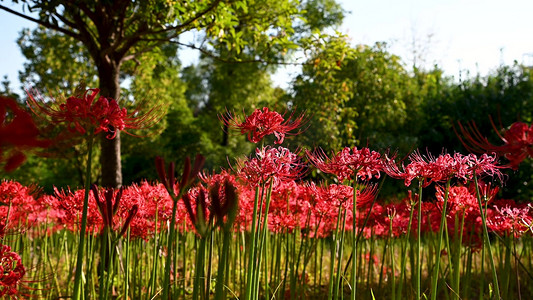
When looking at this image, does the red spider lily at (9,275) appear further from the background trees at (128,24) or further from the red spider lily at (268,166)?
the background trees at (128,24)

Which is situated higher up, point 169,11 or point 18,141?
point 169,11

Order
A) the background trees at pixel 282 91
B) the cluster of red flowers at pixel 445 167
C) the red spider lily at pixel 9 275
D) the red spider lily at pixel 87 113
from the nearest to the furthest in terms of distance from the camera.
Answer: the red spider lily at pixel 87 113, the red spider lily at pixel 9 275, the cluster of red flowers at pixel 445 167, the background trees at pixel 282 91

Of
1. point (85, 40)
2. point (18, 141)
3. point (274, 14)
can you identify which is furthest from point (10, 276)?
point (274, 14)

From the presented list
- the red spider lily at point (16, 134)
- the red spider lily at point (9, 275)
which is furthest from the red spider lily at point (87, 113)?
the red spider lily at point (9, 275)

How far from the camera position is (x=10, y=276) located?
1888 mm

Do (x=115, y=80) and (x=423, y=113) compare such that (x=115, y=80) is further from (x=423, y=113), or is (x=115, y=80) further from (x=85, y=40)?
(x=423, y=113)

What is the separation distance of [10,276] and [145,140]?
46.8 feet

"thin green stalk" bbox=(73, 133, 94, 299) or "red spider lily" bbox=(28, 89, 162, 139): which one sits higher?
"red spider lily" bbox=(28, 89, 162, 139)

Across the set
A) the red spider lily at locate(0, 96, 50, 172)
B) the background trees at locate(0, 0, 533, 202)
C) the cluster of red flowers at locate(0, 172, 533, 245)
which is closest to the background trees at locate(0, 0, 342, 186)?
the background trees at locate(0, 0, 533, 202)

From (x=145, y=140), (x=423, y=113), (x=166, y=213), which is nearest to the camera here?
(x=166, y=213)

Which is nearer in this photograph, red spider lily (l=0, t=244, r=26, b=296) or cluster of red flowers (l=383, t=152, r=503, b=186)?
red spider lily (l=0, t=244, r=26, b=296)

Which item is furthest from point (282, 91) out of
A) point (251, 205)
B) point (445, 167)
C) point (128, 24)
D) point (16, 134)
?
point (16, 134)

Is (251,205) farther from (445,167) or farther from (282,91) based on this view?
(282,91)

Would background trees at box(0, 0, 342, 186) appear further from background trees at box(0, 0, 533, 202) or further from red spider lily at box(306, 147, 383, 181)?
red spider lily at box(306, 147, 383, 181)
